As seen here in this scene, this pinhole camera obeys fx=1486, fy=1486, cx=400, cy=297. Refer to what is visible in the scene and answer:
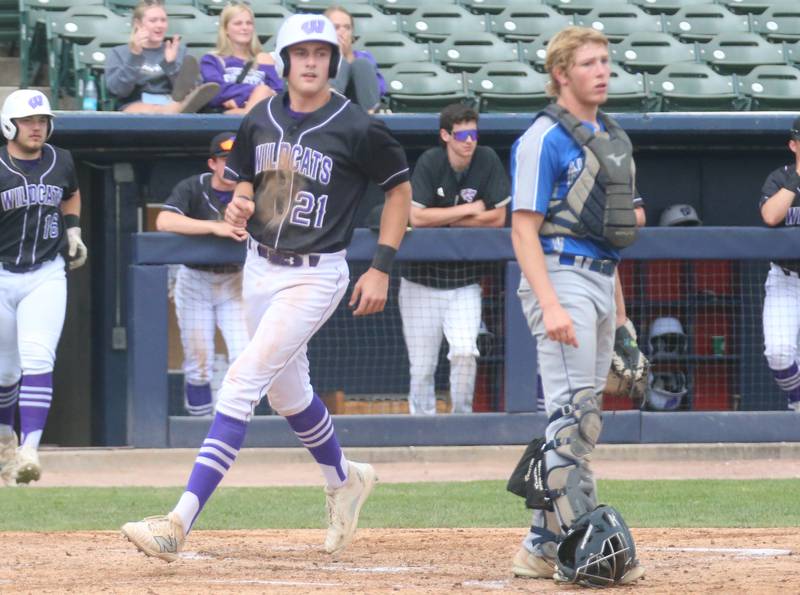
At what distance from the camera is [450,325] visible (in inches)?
357

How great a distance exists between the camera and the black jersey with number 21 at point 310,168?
5.04m

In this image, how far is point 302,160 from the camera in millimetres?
5035

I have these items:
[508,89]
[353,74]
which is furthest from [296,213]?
[508,89]

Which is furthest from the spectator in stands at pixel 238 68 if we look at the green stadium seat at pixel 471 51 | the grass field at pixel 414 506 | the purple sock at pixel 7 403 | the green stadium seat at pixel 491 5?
the green stadium seat at pixel 491 5

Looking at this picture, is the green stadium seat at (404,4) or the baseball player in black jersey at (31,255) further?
the green stadium seat at (404,4)

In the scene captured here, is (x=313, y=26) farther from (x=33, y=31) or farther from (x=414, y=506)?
(x=33, y=31)

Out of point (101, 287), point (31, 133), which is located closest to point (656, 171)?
point (101, 287)

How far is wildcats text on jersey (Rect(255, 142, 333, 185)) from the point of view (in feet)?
16.5

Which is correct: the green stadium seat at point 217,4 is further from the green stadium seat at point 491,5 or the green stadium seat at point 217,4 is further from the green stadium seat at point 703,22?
the green stadium seat at point 703,22

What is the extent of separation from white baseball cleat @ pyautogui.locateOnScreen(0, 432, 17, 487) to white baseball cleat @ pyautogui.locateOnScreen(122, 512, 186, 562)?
10.4ft

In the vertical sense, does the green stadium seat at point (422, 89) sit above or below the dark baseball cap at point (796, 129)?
above

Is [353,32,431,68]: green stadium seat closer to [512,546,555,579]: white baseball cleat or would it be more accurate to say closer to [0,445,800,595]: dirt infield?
[0,445,800,595]: dirt infield

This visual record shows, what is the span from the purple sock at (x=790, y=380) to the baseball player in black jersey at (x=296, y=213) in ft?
15.4

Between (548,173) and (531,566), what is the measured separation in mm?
1252
